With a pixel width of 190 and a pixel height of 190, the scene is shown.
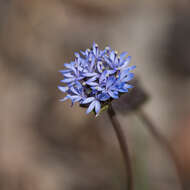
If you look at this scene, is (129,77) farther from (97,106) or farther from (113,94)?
(97,106)

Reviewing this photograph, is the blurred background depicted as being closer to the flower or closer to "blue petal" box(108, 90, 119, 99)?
the flower

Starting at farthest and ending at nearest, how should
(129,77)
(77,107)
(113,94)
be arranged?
(77,107) < (129,77) < (113,94)

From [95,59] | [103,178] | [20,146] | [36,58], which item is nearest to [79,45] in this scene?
[36,58]

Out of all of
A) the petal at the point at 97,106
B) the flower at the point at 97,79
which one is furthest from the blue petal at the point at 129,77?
the petal at the point at 97,106

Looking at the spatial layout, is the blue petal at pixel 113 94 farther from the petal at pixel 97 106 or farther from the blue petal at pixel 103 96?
the petal at pixel 97 106

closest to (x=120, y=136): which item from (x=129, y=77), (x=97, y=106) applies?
(x=97, y=106)

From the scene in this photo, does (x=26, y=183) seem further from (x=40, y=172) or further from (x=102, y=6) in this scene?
(x=102, y=6)

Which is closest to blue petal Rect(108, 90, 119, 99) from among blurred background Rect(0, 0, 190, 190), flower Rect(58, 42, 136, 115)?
flower Rect(58, 42, 136, 115)
